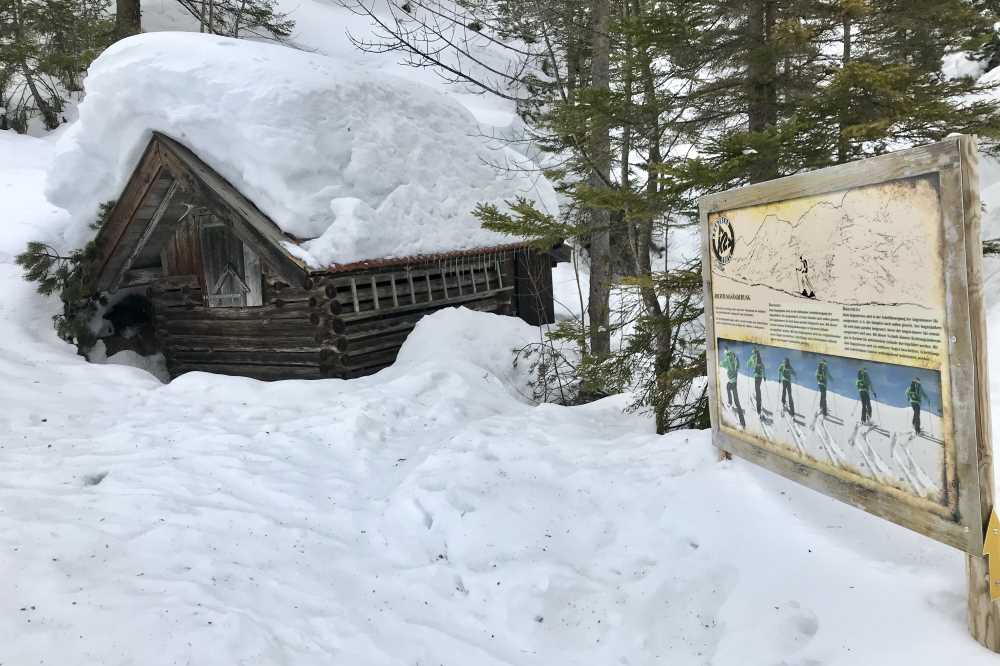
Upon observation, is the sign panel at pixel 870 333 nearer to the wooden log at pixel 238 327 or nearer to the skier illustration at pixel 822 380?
the skier illustration at pixel 822 380

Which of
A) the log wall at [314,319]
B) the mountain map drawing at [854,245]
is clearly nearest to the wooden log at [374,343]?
the log wall at [314,319]

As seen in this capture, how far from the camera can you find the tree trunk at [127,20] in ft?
47.2

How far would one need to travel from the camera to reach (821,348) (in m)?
3.36

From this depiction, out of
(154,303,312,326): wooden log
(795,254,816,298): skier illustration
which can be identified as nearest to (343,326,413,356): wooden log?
(154,303,312,326): wooden log

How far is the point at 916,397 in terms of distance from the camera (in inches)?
111

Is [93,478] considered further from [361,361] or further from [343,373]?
[361,361]

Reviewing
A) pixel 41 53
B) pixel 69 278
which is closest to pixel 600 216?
pixel 69 278

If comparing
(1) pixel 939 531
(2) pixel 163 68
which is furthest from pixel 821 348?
(2) pixel 163 68

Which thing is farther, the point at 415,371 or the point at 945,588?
the point at 415,371

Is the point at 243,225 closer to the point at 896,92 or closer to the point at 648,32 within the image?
the point at 648,32

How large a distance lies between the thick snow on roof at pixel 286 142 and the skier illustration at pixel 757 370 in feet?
19.6

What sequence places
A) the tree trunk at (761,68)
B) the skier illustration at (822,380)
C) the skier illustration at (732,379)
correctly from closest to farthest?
the skier illustration at (822,380) → the skier illustration at (732,379) → the tree trunk at (761,68)

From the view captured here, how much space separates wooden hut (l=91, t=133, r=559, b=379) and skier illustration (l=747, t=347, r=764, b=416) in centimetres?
593

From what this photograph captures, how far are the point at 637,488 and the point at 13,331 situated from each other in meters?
8.63
